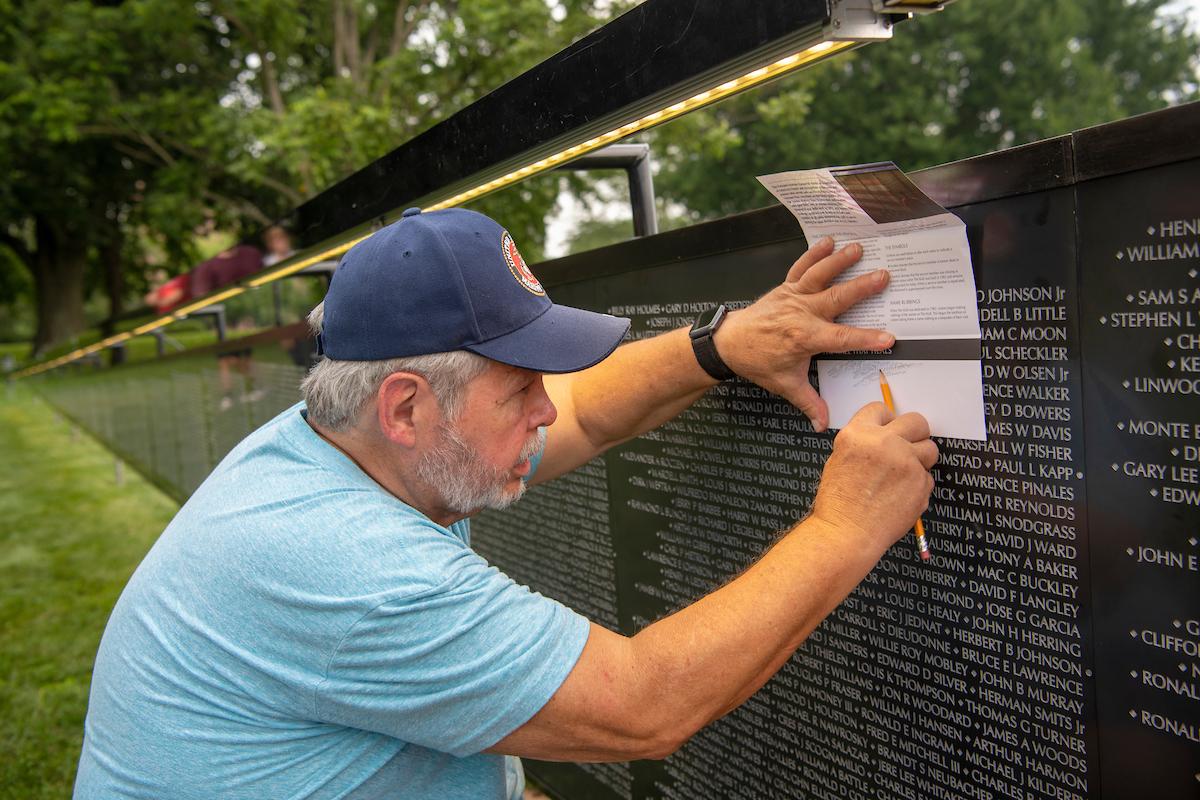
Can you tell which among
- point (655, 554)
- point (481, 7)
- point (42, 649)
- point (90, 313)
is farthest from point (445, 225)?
point (90, 313)

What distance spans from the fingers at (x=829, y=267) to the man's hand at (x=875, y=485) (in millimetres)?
339

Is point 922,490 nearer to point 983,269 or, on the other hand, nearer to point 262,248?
point 983,269

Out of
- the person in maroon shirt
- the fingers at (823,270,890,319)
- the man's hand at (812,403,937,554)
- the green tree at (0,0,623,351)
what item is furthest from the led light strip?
the green tree at (0,0,623,351)

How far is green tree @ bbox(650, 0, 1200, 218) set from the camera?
27828 mm

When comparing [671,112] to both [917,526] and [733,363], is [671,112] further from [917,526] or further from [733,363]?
[917,526]

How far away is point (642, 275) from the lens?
2.68 m

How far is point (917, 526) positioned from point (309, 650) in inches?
45.5

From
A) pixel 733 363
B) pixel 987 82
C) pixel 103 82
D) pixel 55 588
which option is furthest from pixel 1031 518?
pixel 987 82

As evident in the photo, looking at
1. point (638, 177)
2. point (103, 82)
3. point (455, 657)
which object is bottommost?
point (455, 657)

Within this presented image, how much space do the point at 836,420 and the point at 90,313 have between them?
214 ft

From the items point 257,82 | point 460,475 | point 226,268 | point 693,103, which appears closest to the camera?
point 693,103

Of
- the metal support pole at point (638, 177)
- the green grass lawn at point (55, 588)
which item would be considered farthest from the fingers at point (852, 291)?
the green grass lawn at point (55, 588)

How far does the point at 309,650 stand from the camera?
171 cm

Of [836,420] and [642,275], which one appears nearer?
[836,420]
